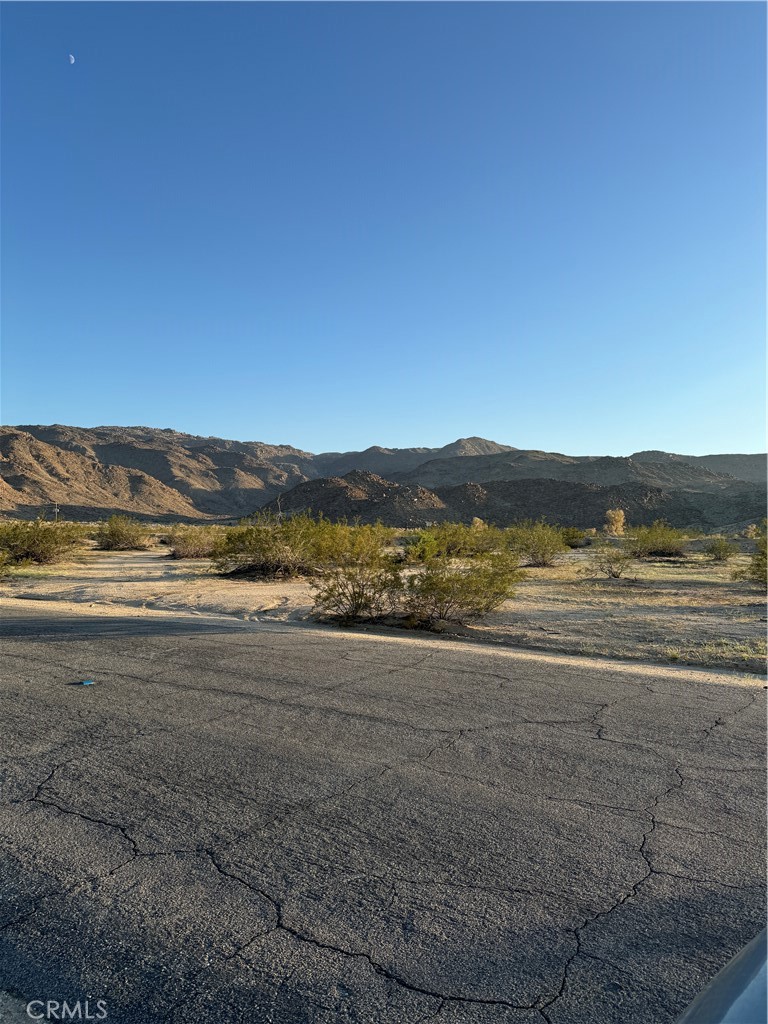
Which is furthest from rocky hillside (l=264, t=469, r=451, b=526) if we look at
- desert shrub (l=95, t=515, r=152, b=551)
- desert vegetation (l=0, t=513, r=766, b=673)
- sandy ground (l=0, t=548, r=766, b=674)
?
sandy ground (l=0, t=548, r=766, b=674)

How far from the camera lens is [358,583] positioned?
1350 centimetres

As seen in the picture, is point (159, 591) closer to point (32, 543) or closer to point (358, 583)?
point (358, 583)

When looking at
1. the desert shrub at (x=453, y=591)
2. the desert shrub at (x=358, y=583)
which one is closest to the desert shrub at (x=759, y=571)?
the desert shrub at (x=453, y=591)

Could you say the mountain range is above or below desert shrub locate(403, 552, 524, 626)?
above

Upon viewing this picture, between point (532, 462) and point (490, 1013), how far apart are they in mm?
120641

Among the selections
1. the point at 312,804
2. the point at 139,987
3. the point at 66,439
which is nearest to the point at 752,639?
the point at 312,804

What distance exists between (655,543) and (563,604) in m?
20.3

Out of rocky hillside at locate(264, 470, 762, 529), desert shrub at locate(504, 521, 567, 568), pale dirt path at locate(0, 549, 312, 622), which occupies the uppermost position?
rocky hillside at locate(264, 470, 762, 529)

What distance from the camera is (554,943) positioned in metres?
2.79

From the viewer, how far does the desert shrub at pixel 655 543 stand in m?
33.7

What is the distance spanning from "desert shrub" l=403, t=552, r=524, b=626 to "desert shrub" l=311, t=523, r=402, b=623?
46 cm

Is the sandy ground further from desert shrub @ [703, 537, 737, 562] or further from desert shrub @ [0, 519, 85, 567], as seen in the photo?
desert shrub @ [703, 537, 737, 562]

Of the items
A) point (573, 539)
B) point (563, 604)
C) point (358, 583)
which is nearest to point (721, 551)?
point (573, 539)

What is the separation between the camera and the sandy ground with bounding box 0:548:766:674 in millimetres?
10719
